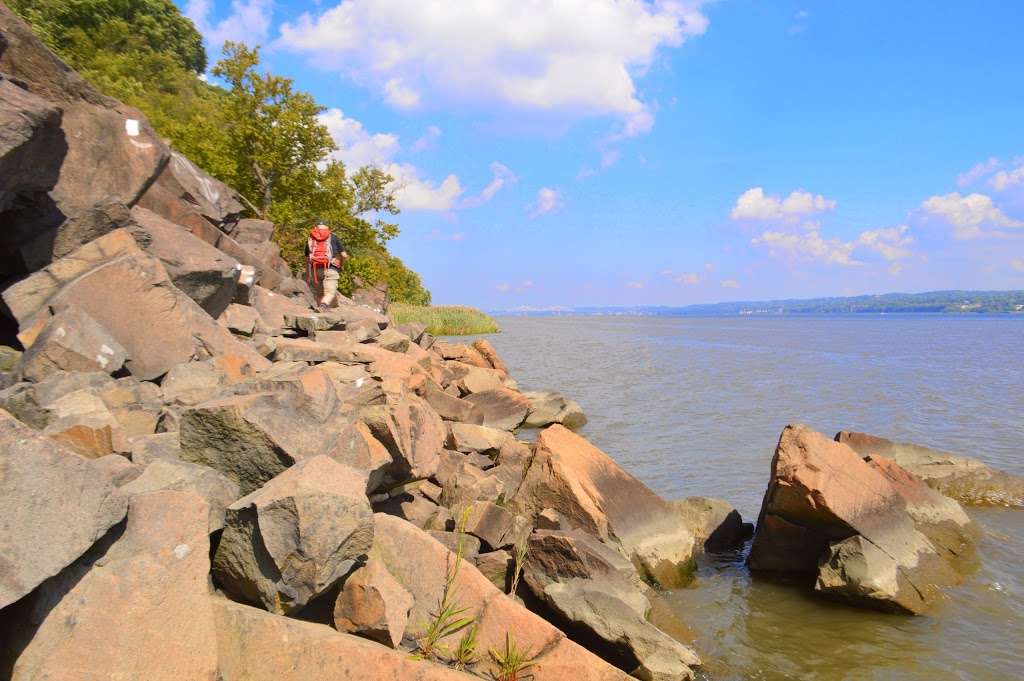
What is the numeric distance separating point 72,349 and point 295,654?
4.55 m

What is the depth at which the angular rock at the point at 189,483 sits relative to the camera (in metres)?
4.09

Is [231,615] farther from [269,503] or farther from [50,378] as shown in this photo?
[50,378]

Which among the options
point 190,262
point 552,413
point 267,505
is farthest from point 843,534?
point 552,413

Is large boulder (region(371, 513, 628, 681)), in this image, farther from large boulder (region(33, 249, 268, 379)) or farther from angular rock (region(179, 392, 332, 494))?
large boulder (region(33, 249, 268, 379))

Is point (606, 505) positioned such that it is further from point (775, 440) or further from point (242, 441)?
point (775, 440)

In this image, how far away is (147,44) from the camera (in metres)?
50.4

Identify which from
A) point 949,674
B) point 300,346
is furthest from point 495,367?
point 949,674

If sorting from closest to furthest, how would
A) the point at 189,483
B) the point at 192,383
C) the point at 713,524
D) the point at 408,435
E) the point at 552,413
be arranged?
the point at 189,483 < the point at 408,435 < the point at 192,383 < the point at 713,524 < the point at 552,413

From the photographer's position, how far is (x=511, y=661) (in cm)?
451

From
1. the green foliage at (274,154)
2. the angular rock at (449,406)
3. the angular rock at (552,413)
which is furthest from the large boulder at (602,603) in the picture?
the green foliage at (274,154)

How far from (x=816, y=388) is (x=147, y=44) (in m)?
53.2

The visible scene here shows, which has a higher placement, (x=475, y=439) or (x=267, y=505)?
(x=267, y=505)

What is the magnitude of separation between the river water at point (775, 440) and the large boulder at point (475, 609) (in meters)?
2.04

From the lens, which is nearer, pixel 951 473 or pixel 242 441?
pixel 242 441
